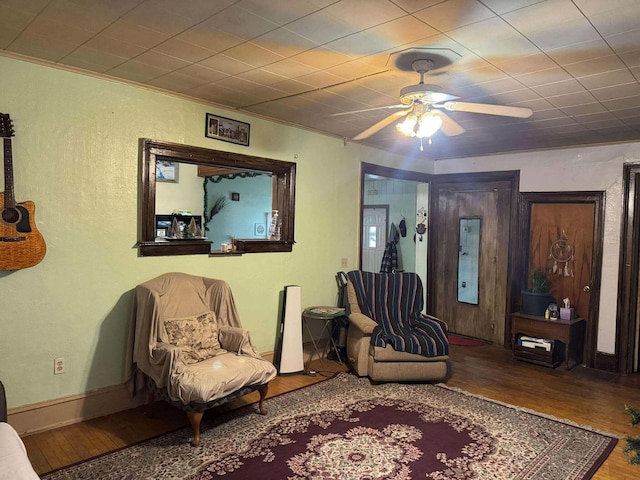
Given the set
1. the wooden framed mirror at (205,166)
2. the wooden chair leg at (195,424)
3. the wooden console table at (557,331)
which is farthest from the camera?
the wooden console table at (557,331)

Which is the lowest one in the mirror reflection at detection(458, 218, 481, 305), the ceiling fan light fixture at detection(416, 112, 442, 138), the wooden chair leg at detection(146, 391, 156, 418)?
the wooden chair leg at detection(146, 391, 156, 418)

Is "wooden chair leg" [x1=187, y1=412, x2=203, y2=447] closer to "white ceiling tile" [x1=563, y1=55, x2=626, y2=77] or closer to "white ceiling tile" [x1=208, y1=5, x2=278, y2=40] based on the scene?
"white ceiling tile" [x1=208, y1=5, x2=278, y2=40]

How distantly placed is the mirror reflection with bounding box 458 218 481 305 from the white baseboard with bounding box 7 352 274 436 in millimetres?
4273

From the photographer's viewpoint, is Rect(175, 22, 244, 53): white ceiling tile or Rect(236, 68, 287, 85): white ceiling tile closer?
Rect(175, 22, 244, 53): white ceiling tile

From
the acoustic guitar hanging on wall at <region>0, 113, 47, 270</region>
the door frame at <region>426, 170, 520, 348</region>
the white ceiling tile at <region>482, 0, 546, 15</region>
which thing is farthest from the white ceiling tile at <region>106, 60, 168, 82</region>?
the door frame at <region>426, 170, 520, 348</region>

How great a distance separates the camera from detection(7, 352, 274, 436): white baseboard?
2971 mm

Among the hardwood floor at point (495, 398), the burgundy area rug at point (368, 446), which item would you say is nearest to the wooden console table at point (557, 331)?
the hardwood floor at point (495, 398)

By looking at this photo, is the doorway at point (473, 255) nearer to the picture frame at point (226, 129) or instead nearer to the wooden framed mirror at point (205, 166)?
the wooden framed mirror at point (205, 166)

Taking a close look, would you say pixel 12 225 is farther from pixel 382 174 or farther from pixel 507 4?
pixel 382 174

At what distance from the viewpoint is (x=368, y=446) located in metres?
2.95

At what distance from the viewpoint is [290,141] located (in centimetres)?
449

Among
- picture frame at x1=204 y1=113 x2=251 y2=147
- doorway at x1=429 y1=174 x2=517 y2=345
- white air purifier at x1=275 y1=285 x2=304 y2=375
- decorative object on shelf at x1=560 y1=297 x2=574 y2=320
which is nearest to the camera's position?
picture frame at x1=204 y1=113 x2=251 y2=147

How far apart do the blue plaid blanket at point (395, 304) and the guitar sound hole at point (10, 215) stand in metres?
2.97

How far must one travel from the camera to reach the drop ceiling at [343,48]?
6.82ft
